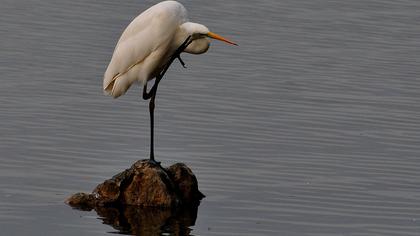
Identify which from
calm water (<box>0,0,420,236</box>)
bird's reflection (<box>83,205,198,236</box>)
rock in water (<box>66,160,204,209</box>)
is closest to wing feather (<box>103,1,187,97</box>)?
calm water (<box>0,0,420,236</box>)

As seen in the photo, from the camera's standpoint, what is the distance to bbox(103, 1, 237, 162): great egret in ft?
50.5

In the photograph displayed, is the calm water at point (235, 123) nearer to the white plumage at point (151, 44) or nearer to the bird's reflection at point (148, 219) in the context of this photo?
the bird's reflection at point (148, 219)

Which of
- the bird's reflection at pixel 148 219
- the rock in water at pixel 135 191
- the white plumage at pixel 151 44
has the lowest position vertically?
the bird's reflection at pixel 148 219

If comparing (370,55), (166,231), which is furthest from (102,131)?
(370,55)

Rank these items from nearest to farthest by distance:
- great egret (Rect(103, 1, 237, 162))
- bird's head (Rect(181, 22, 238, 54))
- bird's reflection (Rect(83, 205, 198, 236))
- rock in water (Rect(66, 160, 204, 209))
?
bird's reflection (Rect(83, 205, 198, 236))
rock in water (Rect(66, 160, 204, 209))
bird's head (Rect(181, 22, 238, 54))
great egret (Rect(103, 1, 237, 162))

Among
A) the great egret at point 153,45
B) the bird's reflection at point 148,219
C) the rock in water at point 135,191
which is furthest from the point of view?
the great egret at point 153,45

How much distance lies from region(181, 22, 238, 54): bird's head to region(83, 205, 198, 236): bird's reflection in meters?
1.97

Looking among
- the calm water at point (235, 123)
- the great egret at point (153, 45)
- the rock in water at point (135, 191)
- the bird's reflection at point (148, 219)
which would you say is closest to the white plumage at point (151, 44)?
the great egret at point (153, 45)

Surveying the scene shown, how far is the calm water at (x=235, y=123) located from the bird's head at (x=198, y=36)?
1621mm

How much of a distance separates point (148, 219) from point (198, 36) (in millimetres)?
2420

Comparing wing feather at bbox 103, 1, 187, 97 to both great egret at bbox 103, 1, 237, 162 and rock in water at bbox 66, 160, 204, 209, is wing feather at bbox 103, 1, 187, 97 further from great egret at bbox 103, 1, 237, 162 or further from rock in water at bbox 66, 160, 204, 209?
rock in water at bbox 66, 160, 204, 209

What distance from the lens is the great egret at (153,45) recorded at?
607 inches

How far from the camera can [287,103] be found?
20.9 m

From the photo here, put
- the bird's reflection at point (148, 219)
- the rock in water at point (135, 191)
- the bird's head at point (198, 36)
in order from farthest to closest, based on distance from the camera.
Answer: the bird's head at point (198, 36) < the rock in water at point (135, 191) < the bird's reflection at point (148, 219)
